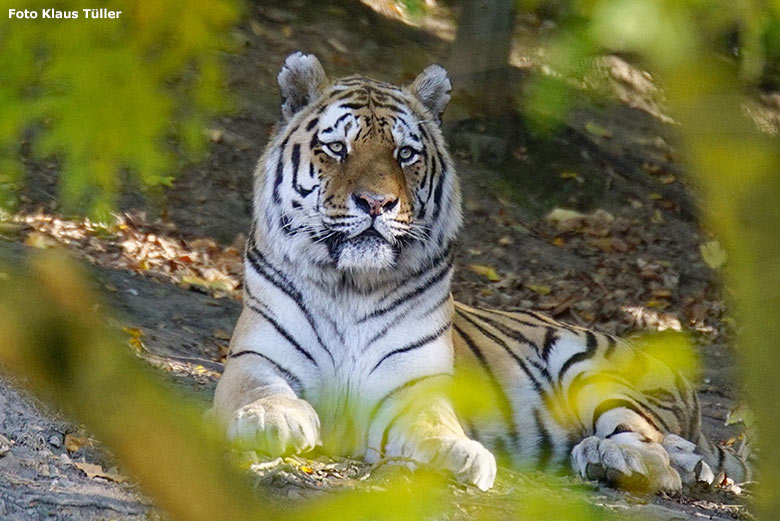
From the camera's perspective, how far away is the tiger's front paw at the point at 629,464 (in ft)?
13.3

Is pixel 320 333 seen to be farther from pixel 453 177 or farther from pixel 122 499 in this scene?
pixel 122 499

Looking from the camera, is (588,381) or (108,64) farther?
(588,381)

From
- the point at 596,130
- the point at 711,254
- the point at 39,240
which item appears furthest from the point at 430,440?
the point at 596,130

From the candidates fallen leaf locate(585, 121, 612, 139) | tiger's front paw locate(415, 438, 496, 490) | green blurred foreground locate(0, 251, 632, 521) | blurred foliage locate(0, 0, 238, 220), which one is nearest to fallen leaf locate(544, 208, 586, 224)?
fallen leaf locate(585, 121, 612, 139)

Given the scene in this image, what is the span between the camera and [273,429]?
3.71 m

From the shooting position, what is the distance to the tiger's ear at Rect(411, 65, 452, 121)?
4785 millimetres

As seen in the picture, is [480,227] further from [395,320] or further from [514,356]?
[395,320]

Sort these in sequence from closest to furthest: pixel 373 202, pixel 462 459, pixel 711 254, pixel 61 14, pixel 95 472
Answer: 1. pixel 61 14
2. pixel 95 472
3. pixel 462 459
4. pixel 373 202
5. pixel 711 254

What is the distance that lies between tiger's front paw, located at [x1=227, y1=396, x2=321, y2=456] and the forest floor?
0.75 meters

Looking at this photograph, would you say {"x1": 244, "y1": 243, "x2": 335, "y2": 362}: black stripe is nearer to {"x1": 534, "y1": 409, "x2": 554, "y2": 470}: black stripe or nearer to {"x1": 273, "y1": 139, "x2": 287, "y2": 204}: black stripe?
{"x1": 273, "y1": 139, "x2": 287, "y2": 204}: black stripe

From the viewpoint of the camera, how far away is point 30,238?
300 inches

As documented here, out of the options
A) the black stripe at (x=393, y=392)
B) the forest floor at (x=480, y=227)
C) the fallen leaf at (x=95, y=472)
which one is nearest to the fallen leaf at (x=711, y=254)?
the forest floor at (x=480, y=227)

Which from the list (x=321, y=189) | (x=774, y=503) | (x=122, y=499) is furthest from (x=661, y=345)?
(x=321, y=189)

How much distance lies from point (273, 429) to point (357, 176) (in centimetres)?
105
